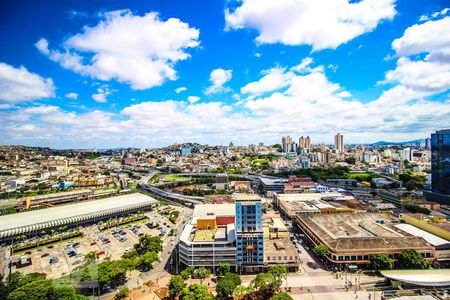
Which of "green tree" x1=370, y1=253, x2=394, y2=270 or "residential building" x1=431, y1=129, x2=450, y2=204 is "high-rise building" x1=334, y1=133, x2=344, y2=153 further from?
"green tree" x1=370, y1=253, x2=394, y2=270

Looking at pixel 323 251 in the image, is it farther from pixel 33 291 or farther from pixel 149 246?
pixel 33 291

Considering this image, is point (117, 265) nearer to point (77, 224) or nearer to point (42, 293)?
point (42, 293)

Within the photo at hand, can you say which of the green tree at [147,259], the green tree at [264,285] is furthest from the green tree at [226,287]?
the green tree at [147,259]

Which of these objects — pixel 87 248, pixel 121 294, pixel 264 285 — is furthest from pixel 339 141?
pixel 121 294

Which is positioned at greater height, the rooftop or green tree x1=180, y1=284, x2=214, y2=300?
the rooftop

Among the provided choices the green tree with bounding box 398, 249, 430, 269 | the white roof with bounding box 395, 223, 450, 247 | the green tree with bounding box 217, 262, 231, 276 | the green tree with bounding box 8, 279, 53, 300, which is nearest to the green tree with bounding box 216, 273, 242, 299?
the green tree with bounding box 217, 262, 231, 276
